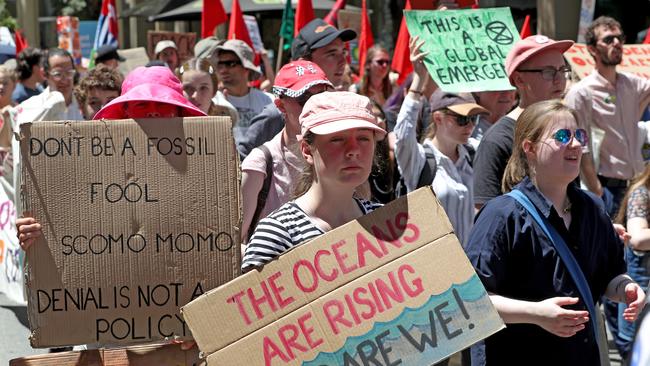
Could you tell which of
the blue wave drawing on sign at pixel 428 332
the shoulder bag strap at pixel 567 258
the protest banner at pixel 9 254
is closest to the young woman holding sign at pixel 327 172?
the blue wave drawing on sign at pixel 428 332

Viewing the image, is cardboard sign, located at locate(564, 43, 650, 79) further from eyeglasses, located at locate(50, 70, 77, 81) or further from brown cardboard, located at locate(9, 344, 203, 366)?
brown cardboard, located at locate(9, 344, 203, 366)

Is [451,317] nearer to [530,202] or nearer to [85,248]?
[530,202]

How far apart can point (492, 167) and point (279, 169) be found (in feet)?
3.23

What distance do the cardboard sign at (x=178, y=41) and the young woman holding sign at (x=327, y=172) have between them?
11.1m

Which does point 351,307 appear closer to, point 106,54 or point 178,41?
point 106,54

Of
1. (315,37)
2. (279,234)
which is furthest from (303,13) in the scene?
(279,234)

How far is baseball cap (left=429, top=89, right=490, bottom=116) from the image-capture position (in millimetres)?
6543

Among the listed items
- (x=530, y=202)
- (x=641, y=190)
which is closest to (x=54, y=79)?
(x=641, y=190)

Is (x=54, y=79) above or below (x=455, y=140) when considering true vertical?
below

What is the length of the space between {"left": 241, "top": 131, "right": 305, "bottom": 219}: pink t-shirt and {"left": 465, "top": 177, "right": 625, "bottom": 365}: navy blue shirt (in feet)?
3.44

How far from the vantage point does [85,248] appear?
3.84 metres

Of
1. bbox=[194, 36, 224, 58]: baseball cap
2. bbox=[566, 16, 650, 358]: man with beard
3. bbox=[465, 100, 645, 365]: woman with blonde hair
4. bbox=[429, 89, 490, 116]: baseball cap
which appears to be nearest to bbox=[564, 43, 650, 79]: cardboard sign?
bbox=[566, 16, 650, 358]: man with beard

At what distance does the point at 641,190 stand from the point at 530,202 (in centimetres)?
250

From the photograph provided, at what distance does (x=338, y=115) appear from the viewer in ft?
12.3
